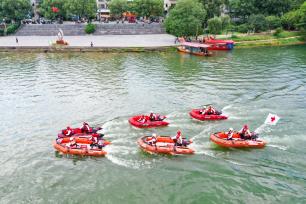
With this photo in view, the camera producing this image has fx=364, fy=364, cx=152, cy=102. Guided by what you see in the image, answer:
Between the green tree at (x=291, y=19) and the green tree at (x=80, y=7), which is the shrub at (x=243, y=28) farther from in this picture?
the green tree at (x=80, y=7)

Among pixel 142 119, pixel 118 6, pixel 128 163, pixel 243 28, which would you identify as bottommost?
pixel 128 163

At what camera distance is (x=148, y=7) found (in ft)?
318

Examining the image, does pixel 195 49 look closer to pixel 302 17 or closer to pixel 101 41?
pixel 101 41

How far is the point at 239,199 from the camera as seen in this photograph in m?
22.7

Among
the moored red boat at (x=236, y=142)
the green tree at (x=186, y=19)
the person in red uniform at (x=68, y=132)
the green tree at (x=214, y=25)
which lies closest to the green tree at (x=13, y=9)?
the green tree at (x=186, y=19)

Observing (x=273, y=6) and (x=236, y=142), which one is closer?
(x=236, y=142)

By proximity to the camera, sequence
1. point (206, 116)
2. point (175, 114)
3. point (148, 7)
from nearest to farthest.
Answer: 1. point (206, 116)
2. point (175, 114)
3. point (148, 7)

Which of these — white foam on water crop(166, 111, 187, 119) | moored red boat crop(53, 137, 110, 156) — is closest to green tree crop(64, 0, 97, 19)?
white foam on water crop(166, 111, 187, 119)

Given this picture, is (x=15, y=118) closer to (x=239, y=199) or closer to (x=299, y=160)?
(x=239, y=199)

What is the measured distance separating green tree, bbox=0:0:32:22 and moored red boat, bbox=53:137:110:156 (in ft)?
239

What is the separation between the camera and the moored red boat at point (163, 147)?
Result: 28.3m

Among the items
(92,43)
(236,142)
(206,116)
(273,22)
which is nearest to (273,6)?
(273,22)

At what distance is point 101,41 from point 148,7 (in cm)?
2266

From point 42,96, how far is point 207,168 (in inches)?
995
